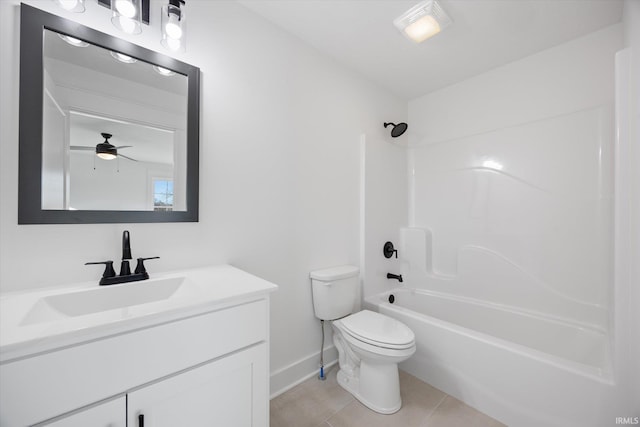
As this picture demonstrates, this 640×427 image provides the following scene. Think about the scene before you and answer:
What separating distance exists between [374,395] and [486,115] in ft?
7.84

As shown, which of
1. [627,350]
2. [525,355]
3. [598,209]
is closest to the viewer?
[627,350]

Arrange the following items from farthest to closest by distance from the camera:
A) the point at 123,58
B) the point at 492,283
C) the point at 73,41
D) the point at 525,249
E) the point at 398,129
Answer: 1. the point at 398,129
2. the point at 492,283
3. the point at 525,249
4. the point at 123,58
5. the point at 73,41

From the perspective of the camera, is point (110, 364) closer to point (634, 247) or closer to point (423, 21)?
point (634, 247)

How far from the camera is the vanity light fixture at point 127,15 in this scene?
3.41ft

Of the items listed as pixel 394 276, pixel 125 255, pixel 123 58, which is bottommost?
pixel 394 276

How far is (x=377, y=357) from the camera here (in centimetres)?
144

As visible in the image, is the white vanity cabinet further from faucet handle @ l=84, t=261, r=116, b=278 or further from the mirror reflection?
the mirror reflection

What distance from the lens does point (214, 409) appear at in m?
0.91

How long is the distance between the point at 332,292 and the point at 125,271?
121 centimetres

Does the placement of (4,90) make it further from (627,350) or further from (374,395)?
(627,350)

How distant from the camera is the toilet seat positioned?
142cm

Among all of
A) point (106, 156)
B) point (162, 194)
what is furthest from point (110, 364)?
point (106, 156)

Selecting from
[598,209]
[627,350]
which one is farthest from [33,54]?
[598,209]

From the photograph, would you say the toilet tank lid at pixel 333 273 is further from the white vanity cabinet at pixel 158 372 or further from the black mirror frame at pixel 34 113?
the black mirror frame at pixel 34 113
